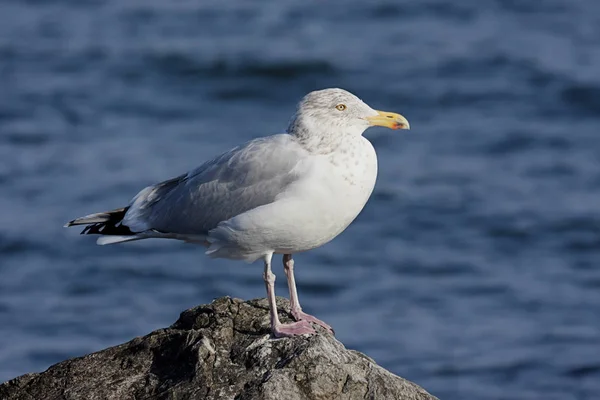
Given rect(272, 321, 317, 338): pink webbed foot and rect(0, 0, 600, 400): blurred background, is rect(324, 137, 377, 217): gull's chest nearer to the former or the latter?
rect(272, 321, 317, 338): pink webbed foot

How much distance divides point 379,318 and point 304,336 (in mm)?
5730

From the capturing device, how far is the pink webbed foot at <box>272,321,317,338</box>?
614 cm

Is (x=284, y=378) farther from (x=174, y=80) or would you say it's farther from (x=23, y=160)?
(x=174, y=80)

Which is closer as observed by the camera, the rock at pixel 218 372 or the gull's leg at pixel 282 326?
the rock at pixel 218 372

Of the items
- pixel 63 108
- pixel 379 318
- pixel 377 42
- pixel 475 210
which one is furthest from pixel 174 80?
pixel 379 318

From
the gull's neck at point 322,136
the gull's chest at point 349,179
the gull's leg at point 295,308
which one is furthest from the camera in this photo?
the gull's leg at point 295,308

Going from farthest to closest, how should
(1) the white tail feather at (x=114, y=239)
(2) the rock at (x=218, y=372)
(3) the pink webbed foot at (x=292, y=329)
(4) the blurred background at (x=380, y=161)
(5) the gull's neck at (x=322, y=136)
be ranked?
(4) the blurred background at (x=380, y=161)
(1) the white tail feather at (x=114, y=239)
(5) the gull's neck at (x=322, y=136)
(3) the pink webbed foot at (x=292, y=329)
(2) the rock at (x=218, y=372)

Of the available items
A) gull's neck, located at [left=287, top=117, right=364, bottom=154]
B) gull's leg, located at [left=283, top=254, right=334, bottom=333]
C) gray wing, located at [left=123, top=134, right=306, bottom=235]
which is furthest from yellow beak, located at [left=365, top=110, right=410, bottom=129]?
gull's leg, located at [left=283, top=254, right=334, bottom=333]

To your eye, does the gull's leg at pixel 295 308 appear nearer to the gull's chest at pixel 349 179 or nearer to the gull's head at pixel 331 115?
the gull's chest at pixel 349 179

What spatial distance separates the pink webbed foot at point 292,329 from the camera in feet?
20.2

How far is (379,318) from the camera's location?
462 inches

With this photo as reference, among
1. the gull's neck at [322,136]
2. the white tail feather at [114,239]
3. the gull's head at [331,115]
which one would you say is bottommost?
the white tail feather at [114,239]

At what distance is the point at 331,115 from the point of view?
6.72 metres

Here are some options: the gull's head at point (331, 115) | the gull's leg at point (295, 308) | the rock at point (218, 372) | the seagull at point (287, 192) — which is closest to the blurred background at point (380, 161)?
the gull's leg at point (295, 308)
